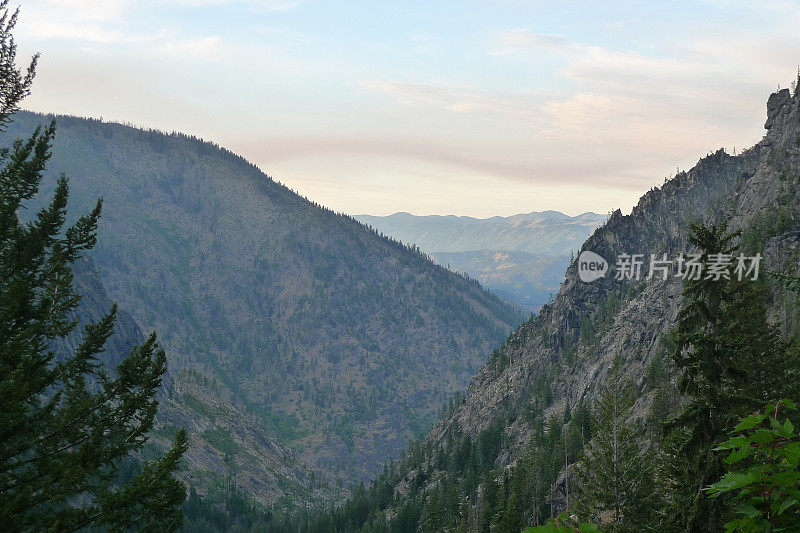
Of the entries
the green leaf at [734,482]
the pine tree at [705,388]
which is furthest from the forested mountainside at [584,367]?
the green leaf at [734,482]

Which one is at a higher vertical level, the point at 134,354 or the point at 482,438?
the point at 134,354

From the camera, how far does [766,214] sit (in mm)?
113188

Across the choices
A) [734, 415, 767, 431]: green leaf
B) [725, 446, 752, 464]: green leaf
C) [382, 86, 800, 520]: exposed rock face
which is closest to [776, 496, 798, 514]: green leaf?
[725, 446, 752, 464]: green leaf

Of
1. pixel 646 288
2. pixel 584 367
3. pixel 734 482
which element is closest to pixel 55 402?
pixel 734 482

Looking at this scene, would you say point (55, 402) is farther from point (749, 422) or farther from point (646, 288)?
point (646, 288)

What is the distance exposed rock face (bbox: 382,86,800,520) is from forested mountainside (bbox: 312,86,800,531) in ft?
1.22

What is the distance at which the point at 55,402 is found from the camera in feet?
69.3

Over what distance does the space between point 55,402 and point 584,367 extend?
15046cm

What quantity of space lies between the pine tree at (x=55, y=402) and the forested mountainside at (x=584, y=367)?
55.0 meters

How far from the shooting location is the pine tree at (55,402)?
1770 centimetres

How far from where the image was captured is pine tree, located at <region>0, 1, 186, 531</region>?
17703mm

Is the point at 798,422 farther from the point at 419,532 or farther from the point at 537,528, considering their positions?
the point at 419,532

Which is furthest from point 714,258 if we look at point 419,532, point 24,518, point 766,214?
point 419,532

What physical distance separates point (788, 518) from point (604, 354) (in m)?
153
